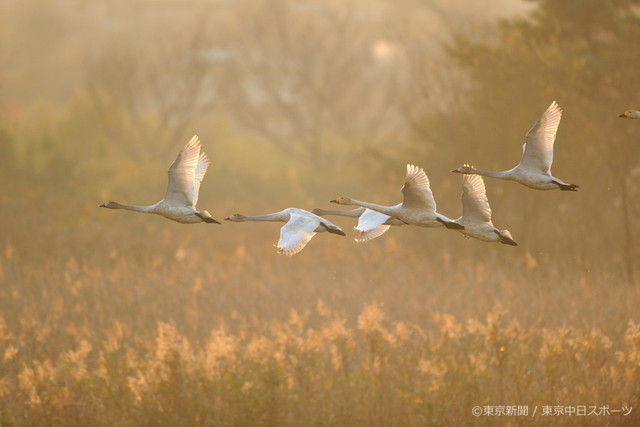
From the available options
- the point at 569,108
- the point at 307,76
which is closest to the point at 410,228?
the point at 569,108

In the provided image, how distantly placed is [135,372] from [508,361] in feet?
25.4

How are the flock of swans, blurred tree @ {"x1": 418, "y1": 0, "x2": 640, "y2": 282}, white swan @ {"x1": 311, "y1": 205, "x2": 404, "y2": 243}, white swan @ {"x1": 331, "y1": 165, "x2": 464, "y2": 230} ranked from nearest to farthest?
1. the flock of swans
2. white swan @ {"x1": 331, "y1": 165, "x2": 464, "y2": 230}
3. white swan @ {"x1": 311, "y1": 205, "x2": 404, "y2": 243}
4. blurred tree @ {"x1": 418, "y1": 0, "x2": 640, "y2": 282}

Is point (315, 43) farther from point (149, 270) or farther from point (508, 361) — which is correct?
point (508, 361)

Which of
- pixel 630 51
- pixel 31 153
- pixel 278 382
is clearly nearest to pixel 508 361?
pixel 278 382

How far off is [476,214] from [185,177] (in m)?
2.79

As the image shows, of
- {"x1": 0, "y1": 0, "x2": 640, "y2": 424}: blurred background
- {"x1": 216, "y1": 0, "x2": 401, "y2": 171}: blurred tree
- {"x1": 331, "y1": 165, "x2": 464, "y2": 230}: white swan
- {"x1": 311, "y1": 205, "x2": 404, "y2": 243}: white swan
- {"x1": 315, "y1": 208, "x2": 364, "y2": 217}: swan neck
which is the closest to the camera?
{"x1": 315, "y1": 208, "x2": 364, "y2": 217}: swan neck

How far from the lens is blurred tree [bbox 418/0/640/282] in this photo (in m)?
27.7

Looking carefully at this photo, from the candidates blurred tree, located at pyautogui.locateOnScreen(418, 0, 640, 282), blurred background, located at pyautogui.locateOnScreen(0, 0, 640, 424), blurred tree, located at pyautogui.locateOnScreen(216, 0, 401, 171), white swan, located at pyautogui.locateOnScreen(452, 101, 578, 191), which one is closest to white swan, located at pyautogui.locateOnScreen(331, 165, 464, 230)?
white swan, located at pyautogui.locateOnScreen(452, 101, 578, 191)

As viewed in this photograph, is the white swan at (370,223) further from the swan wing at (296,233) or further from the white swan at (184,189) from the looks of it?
the white swan at (184,189)

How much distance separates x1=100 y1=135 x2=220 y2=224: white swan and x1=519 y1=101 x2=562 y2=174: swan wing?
2934 millimetres

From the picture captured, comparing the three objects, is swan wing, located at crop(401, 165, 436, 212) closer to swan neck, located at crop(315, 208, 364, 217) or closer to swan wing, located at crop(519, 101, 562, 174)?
swan neck, located at crop(315, 208, 364, 217)

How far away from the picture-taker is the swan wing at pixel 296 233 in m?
7.19

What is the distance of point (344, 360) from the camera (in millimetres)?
18031

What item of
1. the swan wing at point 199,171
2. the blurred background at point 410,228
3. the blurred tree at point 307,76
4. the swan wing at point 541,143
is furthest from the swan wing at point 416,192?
the blurred tree at point 307,76
